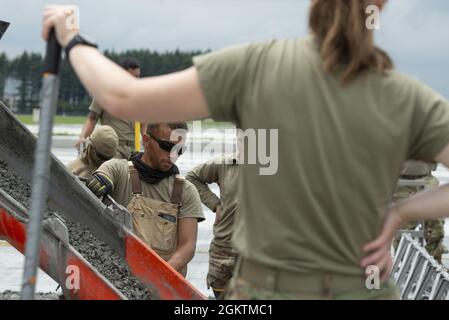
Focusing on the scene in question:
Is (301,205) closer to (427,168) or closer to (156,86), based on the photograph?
(156,86)

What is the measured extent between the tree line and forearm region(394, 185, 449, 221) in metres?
103

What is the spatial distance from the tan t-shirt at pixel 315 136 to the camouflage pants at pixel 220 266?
11.0ft

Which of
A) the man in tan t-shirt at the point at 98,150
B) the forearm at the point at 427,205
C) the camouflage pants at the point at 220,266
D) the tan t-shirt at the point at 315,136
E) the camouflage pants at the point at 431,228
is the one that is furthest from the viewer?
the camouflage pants at the point at 431,228

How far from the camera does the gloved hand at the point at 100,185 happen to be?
15.6 ft

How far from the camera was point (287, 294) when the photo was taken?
2.38m

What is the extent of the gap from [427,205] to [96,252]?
2.34m

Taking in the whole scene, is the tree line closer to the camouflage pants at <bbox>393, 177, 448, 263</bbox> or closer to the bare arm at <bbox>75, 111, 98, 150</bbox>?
the bare arm at <bbox>75, 111, 98, 150</bbox>

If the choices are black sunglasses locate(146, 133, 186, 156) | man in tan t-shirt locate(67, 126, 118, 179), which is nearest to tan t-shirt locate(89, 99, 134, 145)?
man in tan t-shirt locate(67, 126, 118, 179)

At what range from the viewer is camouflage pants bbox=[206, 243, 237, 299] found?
5742 mm

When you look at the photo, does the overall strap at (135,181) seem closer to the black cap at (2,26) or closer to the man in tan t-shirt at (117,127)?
the black cap at (2,26)

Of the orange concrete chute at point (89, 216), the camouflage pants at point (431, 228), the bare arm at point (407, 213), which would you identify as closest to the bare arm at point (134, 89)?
the bare arm at point (407, 213)

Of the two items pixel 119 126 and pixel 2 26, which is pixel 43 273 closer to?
pixel 119 126
